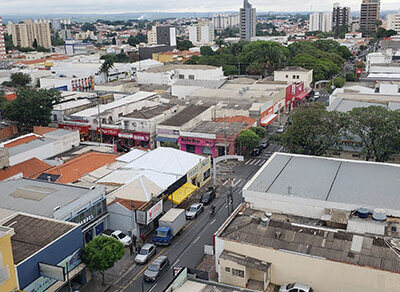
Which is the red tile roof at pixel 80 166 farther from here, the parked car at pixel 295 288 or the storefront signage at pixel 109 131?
the parked car at pixel 295 288

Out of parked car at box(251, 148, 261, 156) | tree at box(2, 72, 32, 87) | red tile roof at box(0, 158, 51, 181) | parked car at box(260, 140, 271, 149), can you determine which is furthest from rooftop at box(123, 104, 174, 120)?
tree at box(2, 72, 32, 87)

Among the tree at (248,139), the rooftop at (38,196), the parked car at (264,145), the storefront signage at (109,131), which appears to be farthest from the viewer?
the storefront signage at (109,131)

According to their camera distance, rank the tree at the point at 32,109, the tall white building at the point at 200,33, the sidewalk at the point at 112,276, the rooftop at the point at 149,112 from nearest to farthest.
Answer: the sidewalk at the point at 112,276 < the rooftop at the point at 149,112 < the tree at the point at 32,109 < the tall white building at the point at 200,33

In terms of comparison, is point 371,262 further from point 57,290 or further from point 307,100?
point 307,100

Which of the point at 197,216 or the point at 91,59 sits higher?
the point at 91,59

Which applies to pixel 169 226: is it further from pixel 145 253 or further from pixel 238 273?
pixel 238 273

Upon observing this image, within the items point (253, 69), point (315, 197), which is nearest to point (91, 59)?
point (253, 69)

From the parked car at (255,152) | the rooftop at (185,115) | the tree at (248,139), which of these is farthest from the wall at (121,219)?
the parked car at (255,152)
